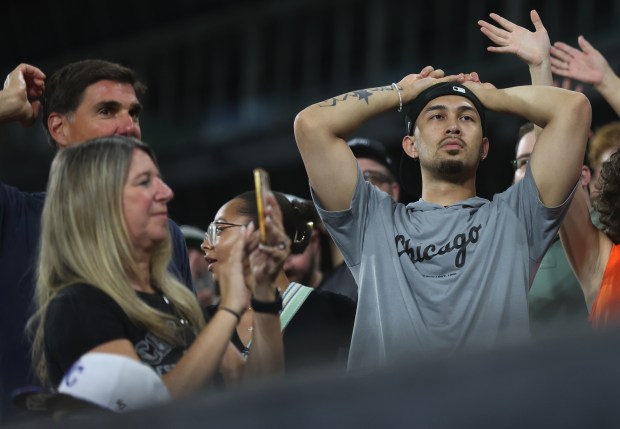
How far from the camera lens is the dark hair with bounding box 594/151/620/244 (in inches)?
138

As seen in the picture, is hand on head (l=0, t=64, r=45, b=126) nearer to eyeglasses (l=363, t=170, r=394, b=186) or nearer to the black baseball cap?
the black baseball cap

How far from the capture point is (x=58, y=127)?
137 inches

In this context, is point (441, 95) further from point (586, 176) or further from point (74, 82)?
point (74, 82)

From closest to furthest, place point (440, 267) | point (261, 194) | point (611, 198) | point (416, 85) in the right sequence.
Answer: point (261, 194) < point (440, 267) < point (416, 85) < point (611, 198)

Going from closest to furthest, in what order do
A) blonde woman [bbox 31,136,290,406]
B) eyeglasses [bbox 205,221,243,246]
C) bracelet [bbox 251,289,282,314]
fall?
blonde woman [bbox 31,136,290,406] → bracelet [bbox 251,289,282,314] → eyeglasses [bbox 205,221,243,246]

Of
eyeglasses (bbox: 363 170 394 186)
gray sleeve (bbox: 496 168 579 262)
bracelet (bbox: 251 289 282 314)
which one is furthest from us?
eyeglasses (bbox: 363 170 394 186)

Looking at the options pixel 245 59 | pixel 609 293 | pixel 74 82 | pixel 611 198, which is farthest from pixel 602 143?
pixel 245 59

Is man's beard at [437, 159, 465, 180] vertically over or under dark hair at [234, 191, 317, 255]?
over

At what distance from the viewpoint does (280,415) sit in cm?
177

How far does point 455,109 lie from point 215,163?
8378 millimetres

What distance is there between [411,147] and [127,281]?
120cm

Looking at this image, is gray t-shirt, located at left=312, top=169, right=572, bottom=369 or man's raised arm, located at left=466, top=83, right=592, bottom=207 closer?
gray t-shirt, located at left=312, top=169, right=572, bottom=369

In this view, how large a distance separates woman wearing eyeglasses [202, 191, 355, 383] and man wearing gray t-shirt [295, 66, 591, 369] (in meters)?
0.27

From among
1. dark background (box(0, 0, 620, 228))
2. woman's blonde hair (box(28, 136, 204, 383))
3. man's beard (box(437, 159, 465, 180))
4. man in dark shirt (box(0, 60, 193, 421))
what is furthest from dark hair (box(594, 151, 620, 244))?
dark background (box(0, 0, 620, 228))
